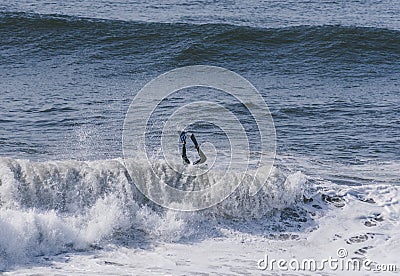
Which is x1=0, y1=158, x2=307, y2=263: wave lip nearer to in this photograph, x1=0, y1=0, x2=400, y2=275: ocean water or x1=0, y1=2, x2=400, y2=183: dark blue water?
x1=0, y1=0, x2=400, y2=275: ocean water

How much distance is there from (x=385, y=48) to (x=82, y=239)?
17.6 metres

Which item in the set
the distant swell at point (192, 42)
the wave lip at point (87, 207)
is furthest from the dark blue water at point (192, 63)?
the wave lip at point (87, 207)

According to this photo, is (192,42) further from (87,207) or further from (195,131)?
(87,207)

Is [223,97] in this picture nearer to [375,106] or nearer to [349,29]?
[375,106]

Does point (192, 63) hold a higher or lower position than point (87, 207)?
higher

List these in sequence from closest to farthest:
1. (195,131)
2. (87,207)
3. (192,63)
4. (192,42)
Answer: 1. (87,207)
2. (195,131)
3. (192,63)
4. (192,42)

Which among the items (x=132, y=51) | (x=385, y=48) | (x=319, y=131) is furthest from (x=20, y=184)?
(x=385, y=48)

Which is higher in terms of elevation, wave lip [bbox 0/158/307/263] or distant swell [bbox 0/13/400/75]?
distant swell [bbox 0/13/400/75]

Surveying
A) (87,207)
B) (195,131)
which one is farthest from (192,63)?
(87,207)

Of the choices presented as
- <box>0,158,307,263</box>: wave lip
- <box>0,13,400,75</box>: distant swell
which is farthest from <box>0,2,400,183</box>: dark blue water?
→ <box>0,158,307,263</box>: wave lip

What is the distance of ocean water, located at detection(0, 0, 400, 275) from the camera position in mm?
10695

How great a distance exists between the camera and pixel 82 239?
10570 mm

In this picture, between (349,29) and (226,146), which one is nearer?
(226,146)

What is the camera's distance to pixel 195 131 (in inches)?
656
